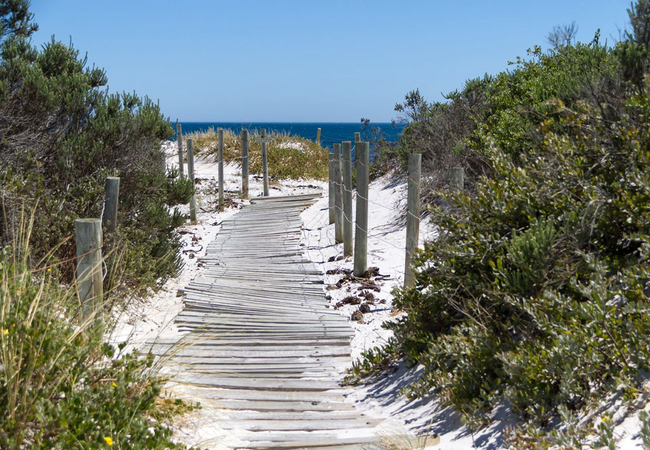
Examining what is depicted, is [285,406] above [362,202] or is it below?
below

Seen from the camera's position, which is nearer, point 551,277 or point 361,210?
point 551,277

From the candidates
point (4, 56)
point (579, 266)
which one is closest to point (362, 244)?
point (579, 266)

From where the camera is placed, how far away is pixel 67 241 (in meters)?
6.42

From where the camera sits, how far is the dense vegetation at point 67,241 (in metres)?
2.78

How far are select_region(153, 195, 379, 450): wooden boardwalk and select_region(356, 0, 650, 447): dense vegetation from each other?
609 mm

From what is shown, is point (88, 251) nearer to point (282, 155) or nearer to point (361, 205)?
point (361, 205)

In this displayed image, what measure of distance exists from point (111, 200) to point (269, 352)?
91.2 inches

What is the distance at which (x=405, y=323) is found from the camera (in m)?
5.03

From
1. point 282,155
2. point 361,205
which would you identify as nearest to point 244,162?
point 282,155

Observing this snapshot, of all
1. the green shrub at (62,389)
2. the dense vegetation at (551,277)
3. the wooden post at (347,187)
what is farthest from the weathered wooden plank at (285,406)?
the wooden post at (347,187)

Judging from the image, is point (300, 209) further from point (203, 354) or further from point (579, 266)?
point (579, 266)

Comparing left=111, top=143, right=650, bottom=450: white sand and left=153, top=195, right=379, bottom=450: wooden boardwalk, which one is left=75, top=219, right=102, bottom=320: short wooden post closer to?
left=111, top=143, right=650, bottom=450: white sand

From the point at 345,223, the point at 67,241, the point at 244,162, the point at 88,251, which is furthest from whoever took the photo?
the point at 244,162

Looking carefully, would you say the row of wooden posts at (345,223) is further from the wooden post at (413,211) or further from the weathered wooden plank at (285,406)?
the weathered wooden plank at (285,406)
